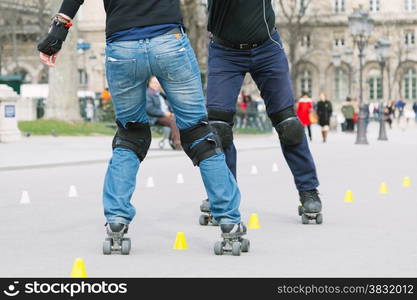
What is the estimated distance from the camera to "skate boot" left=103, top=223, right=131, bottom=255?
6.62 metres

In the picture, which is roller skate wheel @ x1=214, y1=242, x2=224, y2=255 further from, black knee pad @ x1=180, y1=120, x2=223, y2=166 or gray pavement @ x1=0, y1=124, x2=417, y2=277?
black knee pad @ x1=180, y1=120, x2=223, y2=166

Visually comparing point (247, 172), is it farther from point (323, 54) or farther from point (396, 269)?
point (323, 54)

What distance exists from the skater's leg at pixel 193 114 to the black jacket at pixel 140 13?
11 cm

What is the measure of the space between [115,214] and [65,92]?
25.3m

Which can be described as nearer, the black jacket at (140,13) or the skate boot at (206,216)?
the black jacket at (140,13)

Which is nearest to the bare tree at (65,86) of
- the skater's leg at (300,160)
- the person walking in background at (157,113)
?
the person walking in background at (157,113)

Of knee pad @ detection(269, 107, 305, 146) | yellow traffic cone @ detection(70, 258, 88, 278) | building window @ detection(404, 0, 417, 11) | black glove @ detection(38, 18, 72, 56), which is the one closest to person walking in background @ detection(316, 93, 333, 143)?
knee pad @ detection(269, 107, 305, 146)

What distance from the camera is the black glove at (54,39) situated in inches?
255

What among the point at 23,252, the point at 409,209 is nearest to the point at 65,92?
the point at 409,209

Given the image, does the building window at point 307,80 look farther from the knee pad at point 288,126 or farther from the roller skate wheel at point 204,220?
Answer: the roller skate wheel at point 204,220

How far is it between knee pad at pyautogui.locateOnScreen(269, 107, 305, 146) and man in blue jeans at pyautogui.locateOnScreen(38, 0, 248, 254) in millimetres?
1483

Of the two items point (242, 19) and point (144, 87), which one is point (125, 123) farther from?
point (242, 19)

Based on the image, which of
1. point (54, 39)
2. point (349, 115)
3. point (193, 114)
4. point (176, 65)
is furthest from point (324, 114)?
point (54, 39)

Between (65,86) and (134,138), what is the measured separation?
25119 mm
